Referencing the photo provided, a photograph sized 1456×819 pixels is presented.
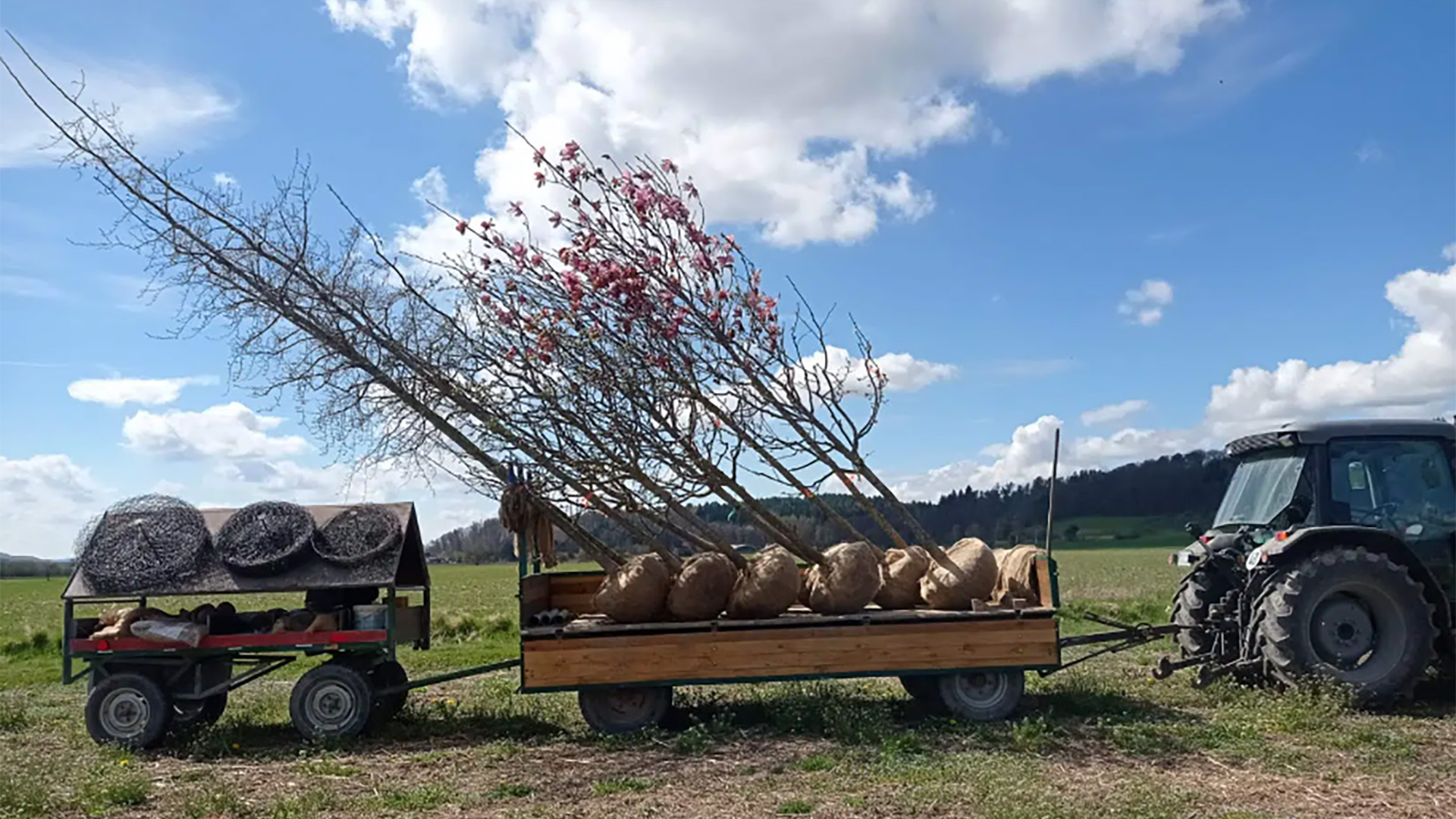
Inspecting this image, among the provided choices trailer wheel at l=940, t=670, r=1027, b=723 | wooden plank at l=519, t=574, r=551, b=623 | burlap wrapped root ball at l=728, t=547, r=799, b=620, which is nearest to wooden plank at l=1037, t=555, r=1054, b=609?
trailer wheel at l=940, t=670, r=1027, b=723

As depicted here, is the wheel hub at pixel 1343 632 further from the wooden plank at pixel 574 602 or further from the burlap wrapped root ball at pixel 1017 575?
the wooden plank at pixel 574 602

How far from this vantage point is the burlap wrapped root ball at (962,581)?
10.0 meters

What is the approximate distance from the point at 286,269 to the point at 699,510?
427cm

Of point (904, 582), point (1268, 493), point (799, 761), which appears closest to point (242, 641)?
point (799, 761)

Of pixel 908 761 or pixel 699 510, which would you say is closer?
pixel 908 761

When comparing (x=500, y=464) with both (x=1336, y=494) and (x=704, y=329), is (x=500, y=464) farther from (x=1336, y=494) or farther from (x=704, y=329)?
(x=1336, y=494)

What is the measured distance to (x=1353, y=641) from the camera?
995cm

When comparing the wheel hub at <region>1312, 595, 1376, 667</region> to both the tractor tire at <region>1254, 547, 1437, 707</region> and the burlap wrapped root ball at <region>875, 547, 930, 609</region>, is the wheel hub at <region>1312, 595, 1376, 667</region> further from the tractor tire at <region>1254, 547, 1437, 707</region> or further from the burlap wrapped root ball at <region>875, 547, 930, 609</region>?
the burlap wrapped root ball at <region>875, 547, 930, 609</region>

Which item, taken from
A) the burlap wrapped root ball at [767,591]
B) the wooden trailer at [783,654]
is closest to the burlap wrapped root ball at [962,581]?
the wooden trailer at [783,654]

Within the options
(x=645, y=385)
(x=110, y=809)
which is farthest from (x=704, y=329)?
(x=110, y=809)

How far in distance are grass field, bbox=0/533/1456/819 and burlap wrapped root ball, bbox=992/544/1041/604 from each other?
3.25 ft

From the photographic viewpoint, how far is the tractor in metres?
9.78

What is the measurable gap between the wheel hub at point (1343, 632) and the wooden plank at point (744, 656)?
3072 millimetres

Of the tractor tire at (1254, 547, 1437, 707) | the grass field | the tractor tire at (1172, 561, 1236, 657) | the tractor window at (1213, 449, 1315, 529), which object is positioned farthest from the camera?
the tractor tire at (1172, 561, 1236, 657)
